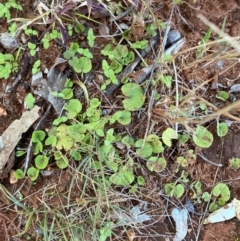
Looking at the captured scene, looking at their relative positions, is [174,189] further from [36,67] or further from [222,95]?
[36,67]

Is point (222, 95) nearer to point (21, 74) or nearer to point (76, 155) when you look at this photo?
point (76, 155)

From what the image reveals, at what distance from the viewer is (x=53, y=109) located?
155 cm

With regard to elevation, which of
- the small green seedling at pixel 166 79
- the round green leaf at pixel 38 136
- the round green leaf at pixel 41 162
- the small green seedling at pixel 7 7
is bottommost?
the round green leaf at pixel 41 162

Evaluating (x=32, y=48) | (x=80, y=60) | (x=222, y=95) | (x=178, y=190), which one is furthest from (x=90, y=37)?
(x=178, y=190)

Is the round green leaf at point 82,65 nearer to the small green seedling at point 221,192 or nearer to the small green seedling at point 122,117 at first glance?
the small green seedling at point 122,117

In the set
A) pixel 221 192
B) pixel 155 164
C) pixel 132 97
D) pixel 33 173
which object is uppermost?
pixel 132 97

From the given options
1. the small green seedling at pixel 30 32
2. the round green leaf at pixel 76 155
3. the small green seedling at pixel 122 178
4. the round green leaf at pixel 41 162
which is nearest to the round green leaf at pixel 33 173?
the round green leaf at pixel 41 162

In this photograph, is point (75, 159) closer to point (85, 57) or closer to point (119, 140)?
point (119, 140)

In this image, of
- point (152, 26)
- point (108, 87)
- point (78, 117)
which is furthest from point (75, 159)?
point (152, 26)

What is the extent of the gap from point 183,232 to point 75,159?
0.46 m

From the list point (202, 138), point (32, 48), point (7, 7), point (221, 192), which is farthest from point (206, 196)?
point (7, 7)

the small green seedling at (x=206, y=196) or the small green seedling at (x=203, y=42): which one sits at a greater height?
the small green seedling at (x=203, y=42)

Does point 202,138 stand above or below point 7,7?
below

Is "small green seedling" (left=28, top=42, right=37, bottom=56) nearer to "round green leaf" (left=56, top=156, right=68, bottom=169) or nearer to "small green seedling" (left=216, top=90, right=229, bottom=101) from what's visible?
"round green leaf" (left=56, top=156, right=68, bottom=169)
